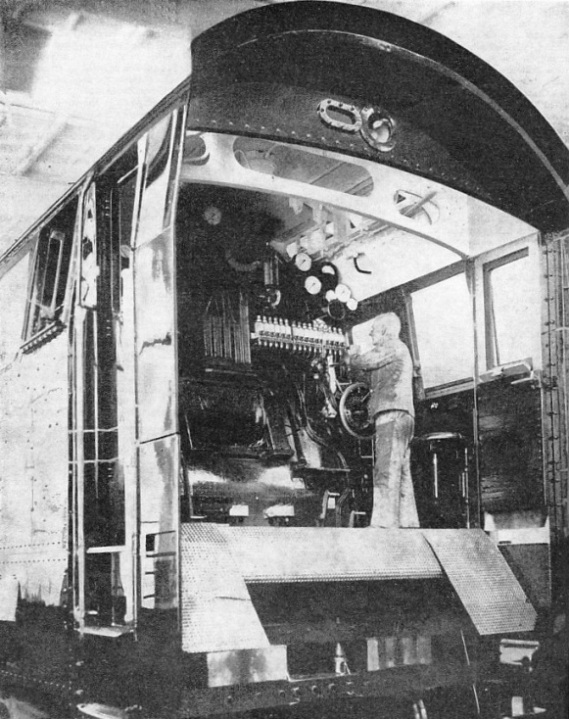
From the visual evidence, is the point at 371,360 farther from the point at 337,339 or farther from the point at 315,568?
the point at 315,568

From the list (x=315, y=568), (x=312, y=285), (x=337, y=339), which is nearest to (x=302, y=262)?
(x=312, y=285)

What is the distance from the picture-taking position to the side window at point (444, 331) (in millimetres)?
6750

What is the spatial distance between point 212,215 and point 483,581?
369 centimetres

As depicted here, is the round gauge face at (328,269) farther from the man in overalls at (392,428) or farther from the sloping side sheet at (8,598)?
the sloping side sheet at (8,598)

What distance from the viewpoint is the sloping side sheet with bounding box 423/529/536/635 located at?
17.5 ft

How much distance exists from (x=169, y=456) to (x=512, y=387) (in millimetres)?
2991

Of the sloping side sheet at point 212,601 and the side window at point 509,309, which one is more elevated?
the side window at point 509,309

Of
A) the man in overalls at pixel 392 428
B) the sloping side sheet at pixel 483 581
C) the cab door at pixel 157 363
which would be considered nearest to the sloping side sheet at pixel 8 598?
the cab door at pixel 157 363

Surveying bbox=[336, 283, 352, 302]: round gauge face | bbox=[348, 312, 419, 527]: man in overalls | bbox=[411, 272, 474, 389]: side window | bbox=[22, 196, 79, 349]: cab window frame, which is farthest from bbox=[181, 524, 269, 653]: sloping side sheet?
bbox=[336, 283, 352, 302]: round gauge face

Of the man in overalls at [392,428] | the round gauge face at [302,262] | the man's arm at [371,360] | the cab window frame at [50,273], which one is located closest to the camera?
the cab window frame at [50,273]

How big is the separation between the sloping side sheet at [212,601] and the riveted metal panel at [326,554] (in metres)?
0.09

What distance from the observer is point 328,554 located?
5.15 m

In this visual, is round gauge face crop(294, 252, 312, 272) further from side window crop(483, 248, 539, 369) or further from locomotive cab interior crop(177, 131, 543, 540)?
side window crop(483, 248, 539, 369)

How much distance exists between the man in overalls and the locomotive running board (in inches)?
32.1
